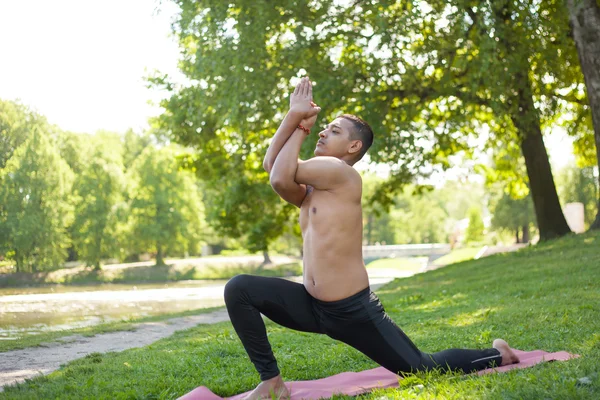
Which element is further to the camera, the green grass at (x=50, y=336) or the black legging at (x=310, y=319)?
the green grass at (x=50, y=336)

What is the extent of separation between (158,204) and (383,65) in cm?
2835

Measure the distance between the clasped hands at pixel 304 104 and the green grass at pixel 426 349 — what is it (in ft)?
6.01

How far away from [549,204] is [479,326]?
40.8 ft

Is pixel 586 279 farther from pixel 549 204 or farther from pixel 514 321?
pixel 549 204

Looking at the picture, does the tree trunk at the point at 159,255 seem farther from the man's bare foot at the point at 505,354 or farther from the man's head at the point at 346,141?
the man's head at the point at 346,141

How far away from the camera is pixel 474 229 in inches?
2286

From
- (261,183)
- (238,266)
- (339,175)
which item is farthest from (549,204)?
(238,266)

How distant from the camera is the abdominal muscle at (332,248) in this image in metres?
4.36

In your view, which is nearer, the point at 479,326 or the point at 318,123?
the point at 479,326

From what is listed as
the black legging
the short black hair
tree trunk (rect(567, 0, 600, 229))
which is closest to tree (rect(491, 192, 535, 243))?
tree trunk (rect(567, 0, 600, 229))

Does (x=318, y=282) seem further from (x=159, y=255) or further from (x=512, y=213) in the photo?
(x=512, y=213)

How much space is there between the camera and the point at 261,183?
2153 centimetres

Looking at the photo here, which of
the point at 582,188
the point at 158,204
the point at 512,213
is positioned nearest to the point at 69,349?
the point at 158,204

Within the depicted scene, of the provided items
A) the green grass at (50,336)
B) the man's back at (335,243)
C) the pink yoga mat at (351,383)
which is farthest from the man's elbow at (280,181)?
the green grass at (50,336)
